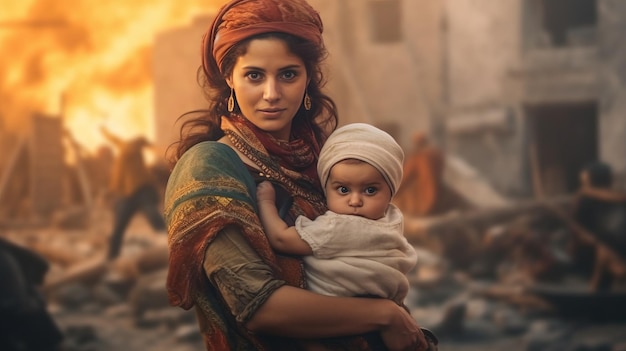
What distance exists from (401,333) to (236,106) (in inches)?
25.7

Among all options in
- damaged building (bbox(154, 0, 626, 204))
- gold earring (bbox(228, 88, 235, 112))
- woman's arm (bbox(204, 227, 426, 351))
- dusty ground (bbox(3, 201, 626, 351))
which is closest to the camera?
woman's arm (bbox(204, 227, 426, 351))

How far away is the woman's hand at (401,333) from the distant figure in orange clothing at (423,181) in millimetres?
7932

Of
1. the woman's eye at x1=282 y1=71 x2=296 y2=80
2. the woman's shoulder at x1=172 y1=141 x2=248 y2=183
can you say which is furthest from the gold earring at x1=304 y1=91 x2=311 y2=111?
the woman's shoulder at x1=172 y1=141 x2=248 y2=183

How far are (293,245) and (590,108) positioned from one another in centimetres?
845

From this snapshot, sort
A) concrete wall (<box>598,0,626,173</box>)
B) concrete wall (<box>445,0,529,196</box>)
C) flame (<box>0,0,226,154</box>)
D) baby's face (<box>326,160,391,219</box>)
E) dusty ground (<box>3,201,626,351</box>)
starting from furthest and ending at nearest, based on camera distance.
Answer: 1. flame (<box>0,0,226,154</box>)
2. concrete wall (<box>445,0,529,196</box>)
3. concrete wall (<box>598,0,626,173</box>)
4. dusty ground (<box>3,201,626,351</box>)
5. baby's face (<box>326,160,391,219</box>)

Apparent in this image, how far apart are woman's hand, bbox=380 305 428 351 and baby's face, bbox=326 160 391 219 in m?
0.23

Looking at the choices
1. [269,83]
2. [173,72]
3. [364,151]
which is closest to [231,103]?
[269,83]

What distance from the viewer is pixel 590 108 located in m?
9.75

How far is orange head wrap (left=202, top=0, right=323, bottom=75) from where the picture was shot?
1.97 m

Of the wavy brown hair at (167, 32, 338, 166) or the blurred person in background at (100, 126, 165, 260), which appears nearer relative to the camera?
the wavy brown hair at (167, 32, 338, 166)

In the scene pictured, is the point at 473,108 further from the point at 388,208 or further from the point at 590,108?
the point at 388,208

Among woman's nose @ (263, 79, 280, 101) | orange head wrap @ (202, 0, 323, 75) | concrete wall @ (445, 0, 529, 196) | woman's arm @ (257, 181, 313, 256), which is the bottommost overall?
concrete wall @ (445, 0, 529, 196)

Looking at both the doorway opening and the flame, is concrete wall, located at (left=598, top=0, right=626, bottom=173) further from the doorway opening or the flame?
the flame

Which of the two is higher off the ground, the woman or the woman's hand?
the woman
